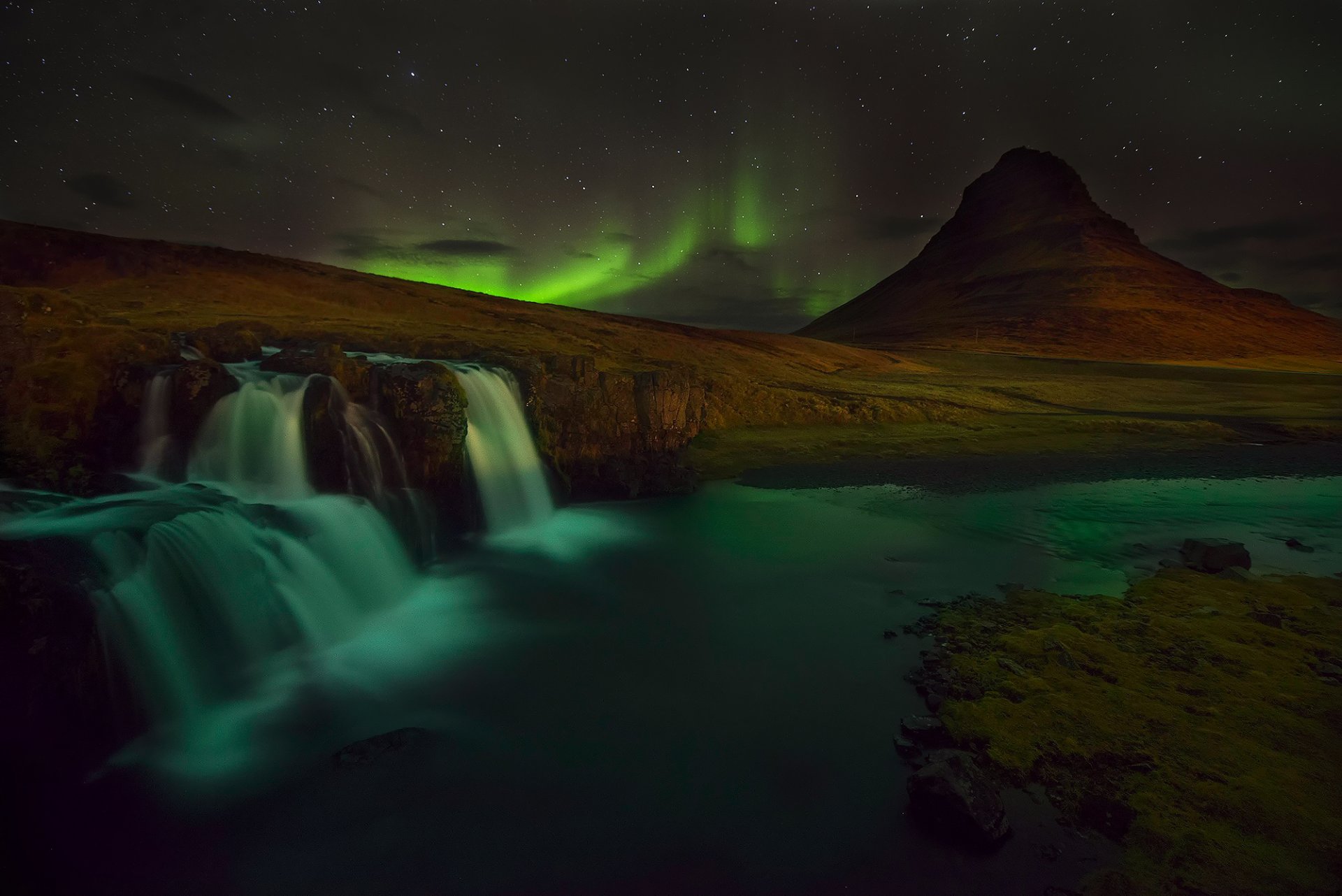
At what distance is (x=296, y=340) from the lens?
39812mm

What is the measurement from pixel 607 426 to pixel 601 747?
64.7 ft

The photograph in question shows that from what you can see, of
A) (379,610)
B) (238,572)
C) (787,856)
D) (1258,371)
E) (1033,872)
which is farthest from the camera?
(1258,371)

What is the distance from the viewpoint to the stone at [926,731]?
9547 mm

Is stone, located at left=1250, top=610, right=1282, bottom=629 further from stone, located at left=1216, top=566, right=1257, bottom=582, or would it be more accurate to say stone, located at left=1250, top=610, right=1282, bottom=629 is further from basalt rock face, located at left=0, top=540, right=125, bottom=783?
basalt rock face, located at left=0, top=540, right=125, bottom=783

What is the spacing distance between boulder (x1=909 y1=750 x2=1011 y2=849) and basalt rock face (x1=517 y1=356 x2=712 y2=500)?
20316 mm

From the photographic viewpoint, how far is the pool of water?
25.1 ft

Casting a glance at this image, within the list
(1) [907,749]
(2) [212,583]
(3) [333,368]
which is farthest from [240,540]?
(1) [907,749]

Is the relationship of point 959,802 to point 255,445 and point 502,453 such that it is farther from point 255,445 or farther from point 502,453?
point 502,453

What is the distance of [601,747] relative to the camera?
10250 millimetres

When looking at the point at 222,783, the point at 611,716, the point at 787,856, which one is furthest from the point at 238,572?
the point at 787,856

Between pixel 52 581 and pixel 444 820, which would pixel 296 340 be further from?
pixel 444 820

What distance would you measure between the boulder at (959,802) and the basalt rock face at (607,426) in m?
20.3

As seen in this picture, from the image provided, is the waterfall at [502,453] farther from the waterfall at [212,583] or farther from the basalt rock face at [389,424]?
the waterfall at [212,583]

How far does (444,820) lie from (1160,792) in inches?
372
